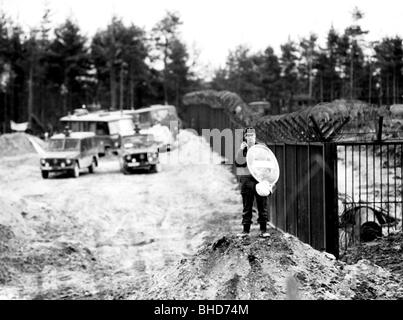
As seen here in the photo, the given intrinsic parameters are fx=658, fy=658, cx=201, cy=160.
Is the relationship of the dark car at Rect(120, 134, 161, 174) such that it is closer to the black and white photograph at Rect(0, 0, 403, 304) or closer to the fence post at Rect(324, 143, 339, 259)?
the black and white photograph at Rect(0, 0, 403, 304)

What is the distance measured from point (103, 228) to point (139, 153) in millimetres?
12553

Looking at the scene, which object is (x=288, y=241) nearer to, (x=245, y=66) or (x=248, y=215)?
(x=248, y=215)

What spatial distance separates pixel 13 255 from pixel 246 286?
7257 mm

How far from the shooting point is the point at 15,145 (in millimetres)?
42062

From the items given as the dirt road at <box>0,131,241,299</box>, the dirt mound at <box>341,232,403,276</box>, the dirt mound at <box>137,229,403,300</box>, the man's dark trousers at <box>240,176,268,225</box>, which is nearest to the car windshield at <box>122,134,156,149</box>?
the dirt road at <box>0,131,241,299</box>

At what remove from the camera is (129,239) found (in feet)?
49.2

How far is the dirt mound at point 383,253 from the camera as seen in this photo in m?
8.78

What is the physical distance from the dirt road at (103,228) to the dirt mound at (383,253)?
11.0ft

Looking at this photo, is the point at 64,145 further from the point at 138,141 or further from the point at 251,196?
the point at 251,196

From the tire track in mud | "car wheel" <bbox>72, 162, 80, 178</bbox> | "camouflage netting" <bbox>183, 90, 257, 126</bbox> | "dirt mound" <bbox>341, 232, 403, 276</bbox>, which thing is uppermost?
"camouflage netting" <bbox>183, 90, 257, 126</bbox>

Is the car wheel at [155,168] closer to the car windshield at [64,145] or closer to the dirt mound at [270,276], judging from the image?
the car windshield at [64,145]

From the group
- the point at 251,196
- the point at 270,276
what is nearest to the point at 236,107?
the point at 251,196

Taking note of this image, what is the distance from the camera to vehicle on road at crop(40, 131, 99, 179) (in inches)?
1094

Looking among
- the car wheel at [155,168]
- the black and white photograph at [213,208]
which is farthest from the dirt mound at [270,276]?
the car wheel at [155,168]
